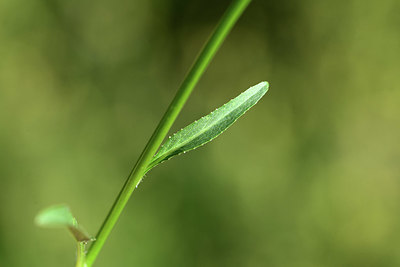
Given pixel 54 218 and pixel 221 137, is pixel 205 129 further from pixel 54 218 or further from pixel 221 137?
pixel 221 137

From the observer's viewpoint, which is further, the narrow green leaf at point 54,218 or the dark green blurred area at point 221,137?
the dark green blurred area at point 221,137

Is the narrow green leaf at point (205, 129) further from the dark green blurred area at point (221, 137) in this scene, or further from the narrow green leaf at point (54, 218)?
the dark green blurred area at point (221, 137)

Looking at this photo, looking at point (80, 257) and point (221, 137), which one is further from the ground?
point (80, 257)

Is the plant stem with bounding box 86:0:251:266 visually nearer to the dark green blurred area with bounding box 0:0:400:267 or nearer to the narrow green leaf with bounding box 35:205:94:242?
the narrow green leaf with bounding box 35:205:94:242

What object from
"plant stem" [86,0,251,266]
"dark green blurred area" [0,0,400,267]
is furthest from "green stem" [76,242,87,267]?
"dark green blurred area" [0,0,400,267]

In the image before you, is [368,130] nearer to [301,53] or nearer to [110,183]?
[301,53]

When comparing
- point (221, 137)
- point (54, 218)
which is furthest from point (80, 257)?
point (221, 137)

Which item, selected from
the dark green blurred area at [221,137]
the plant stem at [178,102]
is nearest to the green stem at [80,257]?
the plant stem at [178,102]
